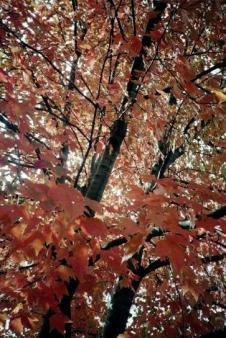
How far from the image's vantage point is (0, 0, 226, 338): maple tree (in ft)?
8.41

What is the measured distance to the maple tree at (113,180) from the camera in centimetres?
256

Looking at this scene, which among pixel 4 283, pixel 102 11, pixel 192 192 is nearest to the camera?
pixel 192 192

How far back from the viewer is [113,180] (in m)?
8.93

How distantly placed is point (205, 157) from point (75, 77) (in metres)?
2.96

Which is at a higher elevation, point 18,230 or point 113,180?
point 113,180

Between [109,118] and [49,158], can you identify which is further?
[109,118]

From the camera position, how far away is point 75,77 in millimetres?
6715

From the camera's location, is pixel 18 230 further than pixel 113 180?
No

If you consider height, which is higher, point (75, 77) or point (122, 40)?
point (75, 77)

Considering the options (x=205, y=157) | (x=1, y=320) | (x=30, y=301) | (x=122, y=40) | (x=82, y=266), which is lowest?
(x=1, y=320)

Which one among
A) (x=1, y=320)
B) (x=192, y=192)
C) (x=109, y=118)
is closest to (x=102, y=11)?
(x=109, y=118)

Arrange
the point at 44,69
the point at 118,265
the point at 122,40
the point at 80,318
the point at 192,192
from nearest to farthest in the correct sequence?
the point at 192,192 → the point at 118,265 → the point at 122,40 → the point at 44,69 → the point at 80,318

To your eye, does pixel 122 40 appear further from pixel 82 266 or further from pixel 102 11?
pixel 82 266

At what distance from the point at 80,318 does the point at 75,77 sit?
18.2 ft
